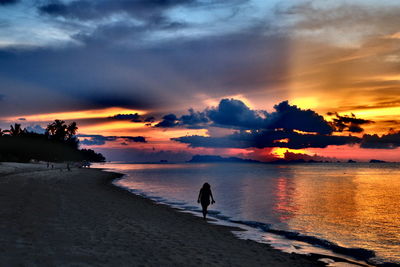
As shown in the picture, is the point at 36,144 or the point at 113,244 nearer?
the point at 113,244

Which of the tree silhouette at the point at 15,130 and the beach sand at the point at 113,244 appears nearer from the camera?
the beach sand at the point at 113,244

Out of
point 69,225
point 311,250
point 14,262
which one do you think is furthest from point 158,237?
point 311,250

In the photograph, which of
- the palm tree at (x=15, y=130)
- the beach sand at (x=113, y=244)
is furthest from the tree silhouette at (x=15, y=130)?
the beach sand at (x=113, y=244)

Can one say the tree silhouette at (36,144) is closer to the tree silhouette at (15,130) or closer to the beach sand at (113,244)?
the tree silhouette at (15,130)

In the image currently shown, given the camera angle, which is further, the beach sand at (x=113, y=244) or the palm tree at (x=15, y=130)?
the palm tree at (x=15, y=130)

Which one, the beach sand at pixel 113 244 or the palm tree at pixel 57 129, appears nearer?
the beach sand at pixel 113 244

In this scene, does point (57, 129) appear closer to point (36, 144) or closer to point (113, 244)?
point (36, 144)

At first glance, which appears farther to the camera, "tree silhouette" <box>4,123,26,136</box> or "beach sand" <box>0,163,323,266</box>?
"tree silhouette" <box>4,123,26,136</box>

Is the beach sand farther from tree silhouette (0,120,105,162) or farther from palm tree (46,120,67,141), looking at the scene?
palm tree (46,120,67,141)

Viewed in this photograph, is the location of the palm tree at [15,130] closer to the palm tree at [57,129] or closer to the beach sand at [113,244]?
the palm tree at [57,129]

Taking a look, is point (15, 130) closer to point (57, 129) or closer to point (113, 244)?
point (57, 129)

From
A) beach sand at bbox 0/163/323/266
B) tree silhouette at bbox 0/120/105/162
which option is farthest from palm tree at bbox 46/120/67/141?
beach sand at bbox 0/163/323/266

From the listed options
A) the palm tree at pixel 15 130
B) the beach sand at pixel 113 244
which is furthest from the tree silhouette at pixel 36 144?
the beach sand at pixel 113 244

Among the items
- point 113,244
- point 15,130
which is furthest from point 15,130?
point 113,244
